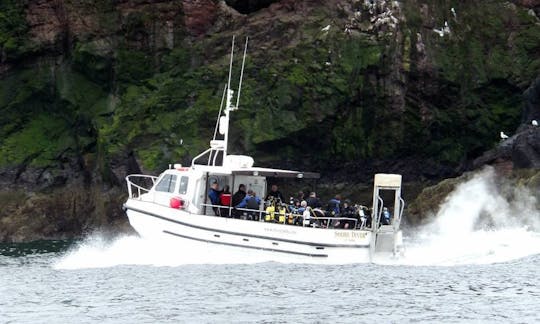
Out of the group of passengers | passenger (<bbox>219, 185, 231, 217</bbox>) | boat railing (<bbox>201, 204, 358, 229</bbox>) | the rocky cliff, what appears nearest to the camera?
boat railing (<bbox>201, 204, 358, 229</bbox>)

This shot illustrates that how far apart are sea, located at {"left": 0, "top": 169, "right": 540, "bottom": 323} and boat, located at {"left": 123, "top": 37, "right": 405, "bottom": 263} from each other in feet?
1.05

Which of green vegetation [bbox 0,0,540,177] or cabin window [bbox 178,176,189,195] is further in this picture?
green vegetation [bbox 0,0,540,177]

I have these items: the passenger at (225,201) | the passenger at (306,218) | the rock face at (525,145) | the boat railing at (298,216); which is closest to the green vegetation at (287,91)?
the rock face at (525,145)

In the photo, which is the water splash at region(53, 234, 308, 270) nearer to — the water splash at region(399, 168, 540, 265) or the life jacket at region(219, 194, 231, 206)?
the life jacket at region(219, 194, 231, 206)

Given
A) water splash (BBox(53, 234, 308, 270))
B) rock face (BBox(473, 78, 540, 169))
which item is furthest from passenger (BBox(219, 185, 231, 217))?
rock face (BBox(473, 78, 540, 169))

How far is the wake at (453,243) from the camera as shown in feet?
112

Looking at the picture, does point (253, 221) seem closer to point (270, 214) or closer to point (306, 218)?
point (270, 214)

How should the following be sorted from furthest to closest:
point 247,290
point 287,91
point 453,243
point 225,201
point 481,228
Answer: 1. point 287,91
2. point 481,228
3. point 453,243
4. point 225,201
5. point 247,290

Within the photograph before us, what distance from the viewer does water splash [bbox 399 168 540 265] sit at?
34406 millimetres

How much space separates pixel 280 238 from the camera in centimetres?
3366

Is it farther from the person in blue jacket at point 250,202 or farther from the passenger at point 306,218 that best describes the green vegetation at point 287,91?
the passenger at point 306,218

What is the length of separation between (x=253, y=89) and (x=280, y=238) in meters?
16.3

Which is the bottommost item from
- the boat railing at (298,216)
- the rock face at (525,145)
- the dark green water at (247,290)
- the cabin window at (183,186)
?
the dark green water at (247,290)

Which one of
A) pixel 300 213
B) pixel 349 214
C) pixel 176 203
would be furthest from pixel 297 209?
pixel 176 203
